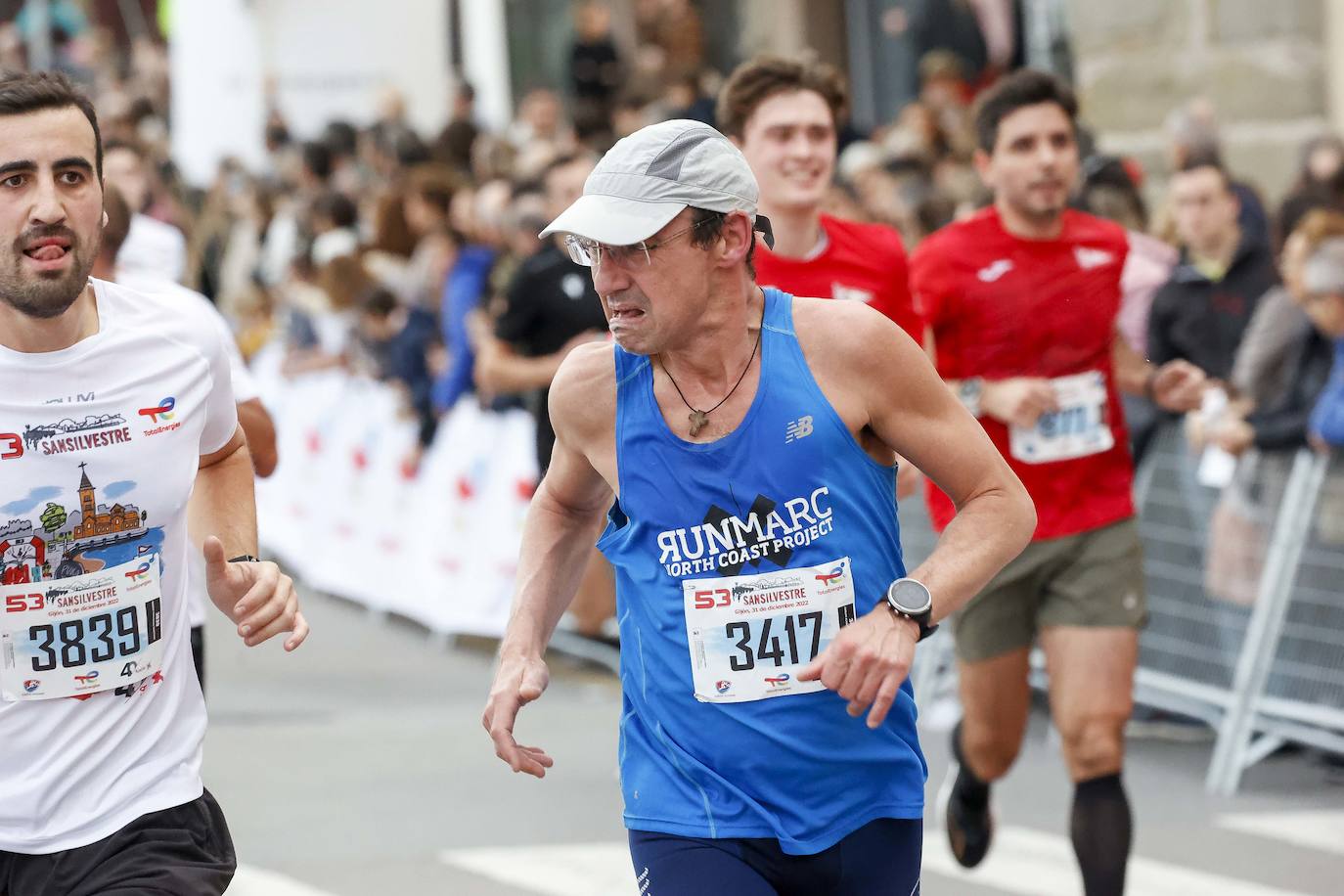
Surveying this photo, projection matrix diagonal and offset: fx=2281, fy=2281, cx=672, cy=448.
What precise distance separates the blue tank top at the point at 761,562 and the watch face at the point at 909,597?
0.18 meters

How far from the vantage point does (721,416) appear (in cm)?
396

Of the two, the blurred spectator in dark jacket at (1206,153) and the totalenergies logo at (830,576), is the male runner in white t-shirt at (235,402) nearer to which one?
the totalenergies logo at (830,576)

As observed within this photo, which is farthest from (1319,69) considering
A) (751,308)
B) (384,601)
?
(751,308)

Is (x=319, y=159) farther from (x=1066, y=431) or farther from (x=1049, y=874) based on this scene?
(x=1066, y=431)

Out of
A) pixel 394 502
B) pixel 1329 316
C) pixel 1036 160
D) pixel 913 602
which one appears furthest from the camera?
pixel 394 502

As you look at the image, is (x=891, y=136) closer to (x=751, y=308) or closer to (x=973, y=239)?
(x=973, y=239)

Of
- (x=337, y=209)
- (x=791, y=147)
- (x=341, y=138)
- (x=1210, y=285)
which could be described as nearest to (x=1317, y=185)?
(x=1210, y=285)

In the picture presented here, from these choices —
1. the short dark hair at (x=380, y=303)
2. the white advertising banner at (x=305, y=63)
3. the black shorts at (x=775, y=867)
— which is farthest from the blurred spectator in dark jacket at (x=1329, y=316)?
the white advertising banner at (x=305, y=63)

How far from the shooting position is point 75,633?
3.96 m

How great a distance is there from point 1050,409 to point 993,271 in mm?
433

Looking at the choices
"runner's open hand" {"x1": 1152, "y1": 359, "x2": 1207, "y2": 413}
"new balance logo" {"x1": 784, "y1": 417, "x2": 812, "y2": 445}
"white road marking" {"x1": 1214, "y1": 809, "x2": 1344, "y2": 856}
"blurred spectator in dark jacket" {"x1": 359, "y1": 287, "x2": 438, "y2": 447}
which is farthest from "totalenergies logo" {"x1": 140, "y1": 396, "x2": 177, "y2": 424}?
"blurred spectator in dark jacket" {"x1": 359, "y1": 287, "x2": 438, "y2": 447}

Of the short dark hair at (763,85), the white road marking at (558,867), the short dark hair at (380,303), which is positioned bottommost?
the white road marking at (558,867)

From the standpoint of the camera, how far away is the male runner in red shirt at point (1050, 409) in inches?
239

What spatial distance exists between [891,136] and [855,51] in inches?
233
